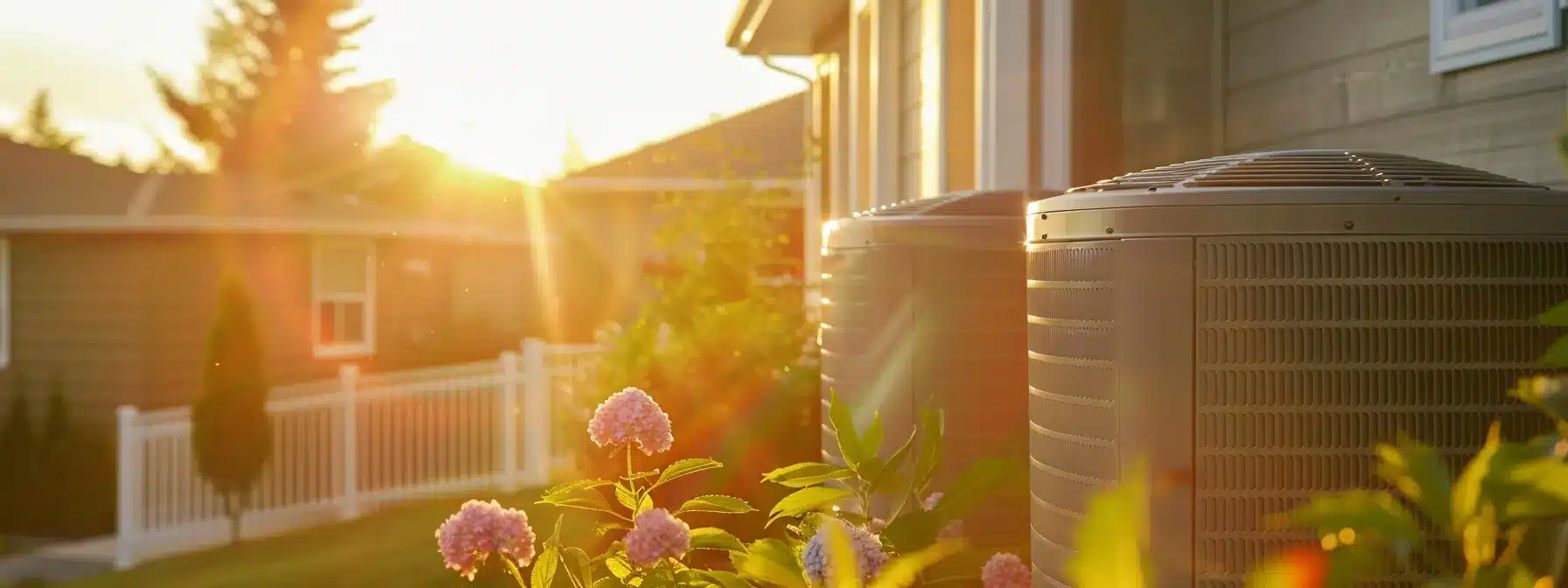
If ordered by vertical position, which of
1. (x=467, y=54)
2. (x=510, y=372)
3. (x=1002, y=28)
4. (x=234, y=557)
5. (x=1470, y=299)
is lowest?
(x=234, y=557)

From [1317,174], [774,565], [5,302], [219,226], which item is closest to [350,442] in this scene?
[219,226]

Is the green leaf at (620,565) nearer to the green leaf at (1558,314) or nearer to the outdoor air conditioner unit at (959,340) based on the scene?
the outdoor air conditioner unit at (959,340)

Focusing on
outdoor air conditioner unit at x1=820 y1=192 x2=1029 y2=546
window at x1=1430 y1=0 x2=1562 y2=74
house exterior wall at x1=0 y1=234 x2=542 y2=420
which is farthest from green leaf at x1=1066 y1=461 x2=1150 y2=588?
house exterior wall at x1=0 y1=234 x2=542 y2=420

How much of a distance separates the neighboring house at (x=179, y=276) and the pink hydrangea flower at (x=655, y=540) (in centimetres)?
1080

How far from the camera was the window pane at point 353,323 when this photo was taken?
16.5 metres

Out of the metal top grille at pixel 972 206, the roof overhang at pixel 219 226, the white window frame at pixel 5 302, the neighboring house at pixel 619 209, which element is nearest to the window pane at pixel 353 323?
the roof overhang at pixel 219 226

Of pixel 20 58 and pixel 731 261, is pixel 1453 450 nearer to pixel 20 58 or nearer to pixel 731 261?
pixel 731 261

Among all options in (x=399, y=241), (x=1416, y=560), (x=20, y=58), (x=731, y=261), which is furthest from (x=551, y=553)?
(x=20, y=58)

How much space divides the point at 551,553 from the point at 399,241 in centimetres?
1545

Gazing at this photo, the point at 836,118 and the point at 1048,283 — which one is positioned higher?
the point at 836,118

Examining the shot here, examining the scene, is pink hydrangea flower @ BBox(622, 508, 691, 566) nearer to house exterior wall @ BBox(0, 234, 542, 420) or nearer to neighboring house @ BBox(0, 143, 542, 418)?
neighboring house @ BBox(0, 143, 542, 418)

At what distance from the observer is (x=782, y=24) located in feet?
34.6

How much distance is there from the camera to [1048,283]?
7.00ft

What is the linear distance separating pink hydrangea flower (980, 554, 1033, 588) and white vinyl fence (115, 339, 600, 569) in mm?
9694
